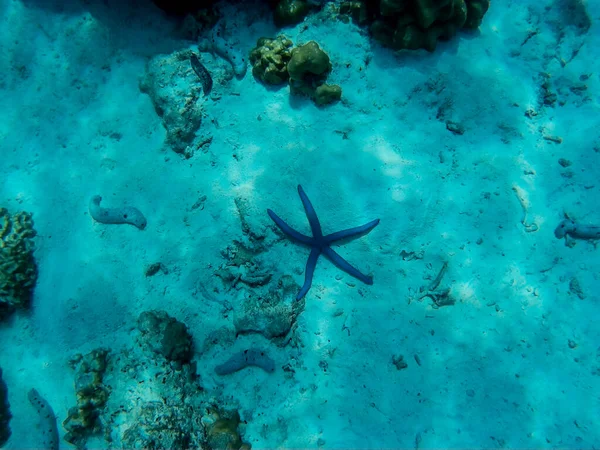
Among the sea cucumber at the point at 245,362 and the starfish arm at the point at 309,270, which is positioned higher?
the starfish arm at the point at 309,270

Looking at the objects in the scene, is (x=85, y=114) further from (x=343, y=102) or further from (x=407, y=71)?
(x=407, y=71)

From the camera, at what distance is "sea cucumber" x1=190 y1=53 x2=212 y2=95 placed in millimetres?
4953

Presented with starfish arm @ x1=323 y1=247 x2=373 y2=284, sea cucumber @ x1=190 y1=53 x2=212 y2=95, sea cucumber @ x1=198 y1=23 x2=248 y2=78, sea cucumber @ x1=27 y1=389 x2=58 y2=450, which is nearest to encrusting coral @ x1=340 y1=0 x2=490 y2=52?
sea cucumber @ x1=198 y1=23 x2=248 y2=78

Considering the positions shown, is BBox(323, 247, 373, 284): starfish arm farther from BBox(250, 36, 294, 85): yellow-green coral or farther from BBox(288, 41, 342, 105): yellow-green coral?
BBox(250, 36, 294, 85): yellow-green coral

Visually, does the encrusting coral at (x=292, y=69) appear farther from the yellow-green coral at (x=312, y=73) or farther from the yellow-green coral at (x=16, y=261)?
the yellow-green coral at (x=16, y=261)

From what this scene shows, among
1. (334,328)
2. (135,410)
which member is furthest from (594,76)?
(135,410)

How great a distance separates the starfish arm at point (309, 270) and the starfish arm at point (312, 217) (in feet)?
0.65

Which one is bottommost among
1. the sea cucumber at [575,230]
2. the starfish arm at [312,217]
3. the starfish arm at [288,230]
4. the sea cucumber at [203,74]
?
the starfish arm at [288,230]

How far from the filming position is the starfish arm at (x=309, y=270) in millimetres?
4180

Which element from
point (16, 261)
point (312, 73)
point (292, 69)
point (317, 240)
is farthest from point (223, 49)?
point (16, 261)

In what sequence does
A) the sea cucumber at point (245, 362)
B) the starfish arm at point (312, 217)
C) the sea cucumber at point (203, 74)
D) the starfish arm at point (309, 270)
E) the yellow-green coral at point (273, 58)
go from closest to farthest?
the sea cucumber at point (245, 362) < the starfish arm at point (309, 270) < the starfish arm at point (312, 217) < the yellow-green coral at point (273, 58) < the sea cucumber at point (203, 74)

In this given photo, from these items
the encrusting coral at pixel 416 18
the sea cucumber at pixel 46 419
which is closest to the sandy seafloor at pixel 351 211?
the sea cucumber at pixel 46 419

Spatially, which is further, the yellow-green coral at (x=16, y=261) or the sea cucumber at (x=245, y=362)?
the yellow-green coral at (x=16, y=261)

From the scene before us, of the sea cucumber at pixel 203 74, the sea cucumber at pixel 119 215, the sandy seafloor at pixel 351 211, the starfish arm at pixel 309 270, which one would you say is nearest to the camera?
the sandy seafloor at pixel 351 211
